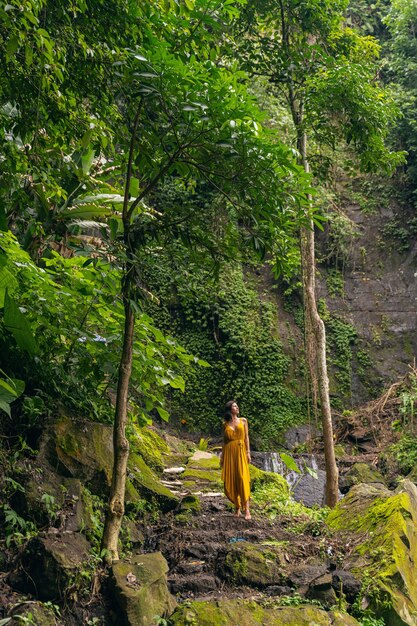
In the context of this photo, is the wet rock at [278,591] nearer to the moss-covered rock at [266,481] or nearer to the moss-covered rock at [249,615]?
the moss-covered rock at [249,615]

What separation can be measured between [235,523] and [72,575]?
3151 millimetres

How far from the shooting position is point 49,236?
23.2 ft

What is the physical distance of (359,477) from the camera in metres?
11.6

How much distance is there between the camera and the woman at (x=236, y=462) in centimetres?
733

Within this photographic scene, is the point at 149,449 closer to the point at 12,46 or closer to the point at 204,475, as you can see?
the point at 204,475

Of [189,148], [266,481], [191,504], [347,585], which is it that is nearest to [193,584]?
[347,585]

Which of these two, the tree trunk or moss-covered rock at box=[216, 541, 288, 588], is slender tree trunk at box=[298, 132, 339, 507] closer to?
moss-covered rock at box=[216, 541, 288, 588]

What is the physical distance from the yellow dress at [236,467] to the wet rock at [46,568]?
3.27m

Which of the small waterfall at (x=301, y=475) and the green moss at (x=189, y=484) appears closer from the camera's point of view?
the green moss at (x=189, y=484)

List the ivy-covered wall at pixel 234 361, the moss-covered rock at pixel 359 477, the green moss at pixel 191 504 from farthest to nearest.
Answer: the ivy-covered wall at pixel 234 361 < the moss-covered rock at pixel 359 477 < the green moss at pixel 191 504

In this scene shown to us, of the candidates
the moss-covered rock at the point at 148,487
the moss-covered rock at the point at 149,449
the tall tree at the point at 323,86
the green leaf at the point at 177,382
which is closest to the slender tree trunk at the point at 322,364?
the tall tree at the point at 323,86

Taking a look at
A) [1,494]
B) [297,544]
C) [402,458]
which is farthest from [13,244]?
[402,458]

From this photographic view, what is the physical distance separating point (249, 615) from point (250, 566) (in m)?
0.86

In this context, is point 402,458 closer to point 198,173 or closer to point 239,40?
point 239,40
